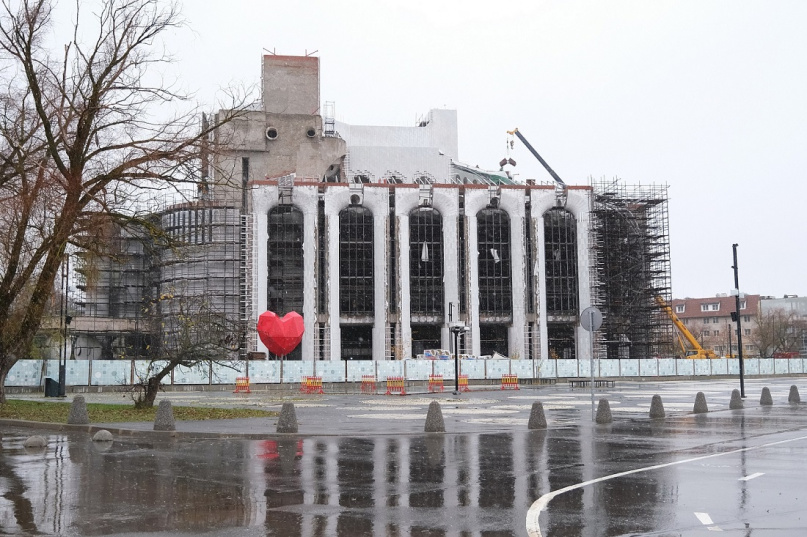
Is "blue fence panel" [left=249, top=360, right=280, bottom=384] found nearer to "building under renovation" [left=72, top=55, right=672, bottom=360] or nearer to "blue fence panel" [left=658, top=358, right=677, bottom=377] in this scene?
"building under renovation" [left=72, top=55, right=672, bottom=360]

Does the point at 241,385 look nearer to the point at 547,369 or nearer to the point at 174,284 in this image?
the point at 547,369

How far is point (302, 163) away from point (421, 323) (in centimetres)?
2285

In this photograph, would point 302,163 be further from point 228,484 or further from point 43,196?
point 228,484

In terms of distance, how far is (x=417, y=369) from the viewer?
2208 inches

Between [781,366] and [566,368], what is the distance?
96.2ft

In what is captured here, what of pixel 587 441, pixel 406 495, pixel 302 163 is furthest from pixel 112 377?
pixel 302 163

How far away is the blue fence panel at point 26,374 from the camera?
44469 millimetres

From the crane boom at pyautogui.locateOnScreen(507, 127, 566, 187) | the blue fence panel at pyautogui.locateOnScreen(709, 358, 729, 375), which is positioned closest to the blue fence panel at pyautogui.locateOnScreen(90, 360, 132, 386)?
the blue fence panel at pyautogui.locateOnScreen(709, 358, 729, 375)

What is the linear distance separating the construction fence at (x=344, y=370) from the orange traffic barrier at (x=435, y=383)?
2.35 m

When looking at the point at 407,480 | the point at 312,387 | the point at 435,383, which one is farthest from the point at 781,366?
the point at 407,480

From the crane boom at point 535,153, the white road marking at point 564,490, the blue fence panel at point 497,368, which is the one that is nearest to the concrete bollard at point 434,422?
the white road marking at point 564,490

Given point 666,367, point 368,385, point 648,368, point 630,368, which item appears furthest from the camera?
point 666,367

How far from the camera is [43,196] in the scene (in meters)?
22.3

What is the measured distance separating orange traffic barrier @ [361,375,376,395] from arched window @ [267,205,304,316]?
29.0 m
